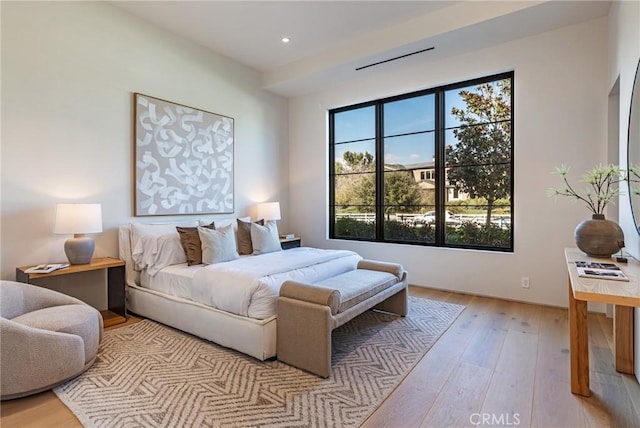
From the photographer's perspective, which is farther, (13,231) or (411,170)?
(411,170)

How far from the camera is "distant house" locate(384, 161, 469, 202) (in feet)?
14.1

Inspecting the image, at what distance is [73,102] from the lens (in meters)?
3.22

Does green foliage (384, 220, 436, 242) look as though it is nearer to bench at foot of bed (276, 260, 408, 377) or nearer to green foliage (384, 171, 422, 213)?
green foliage (384, 171, 422, 213)

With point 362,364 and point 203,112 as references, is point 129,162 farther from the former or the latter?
point 362,364

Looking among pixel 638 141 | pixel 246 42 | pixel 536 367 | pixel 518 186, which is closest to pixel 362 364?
pixel 536 367

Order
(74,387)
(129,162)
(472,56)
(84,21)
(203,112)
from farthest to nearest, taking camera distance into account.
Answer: (203,112), (472,56), (129,162), (84,21), (74,387)

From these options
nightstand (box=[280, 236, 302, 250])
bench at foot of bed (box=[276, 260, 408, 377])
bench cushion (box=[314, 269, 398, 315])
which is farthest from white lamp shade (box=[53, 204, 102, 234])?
nightstand (box=[280, 236, 302, 250])

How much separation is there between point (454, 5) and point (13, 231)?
4.85 metres

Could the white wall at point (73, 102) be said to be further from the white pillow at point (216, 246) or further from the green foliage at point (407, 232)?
the green foliage at point (407, 232)

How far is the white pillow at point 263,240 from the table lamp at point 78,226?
157 centimetres

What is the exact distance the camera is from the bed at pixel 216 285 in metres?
2.47

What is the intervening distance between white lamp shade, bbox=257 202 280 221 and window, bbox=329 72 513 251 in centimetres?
102

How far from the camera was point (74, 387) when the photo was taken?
6.86 feet

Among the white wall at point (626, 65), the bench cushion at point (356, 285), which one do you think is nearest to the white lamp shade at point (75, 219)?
the bench cushion at point (356, 285)
